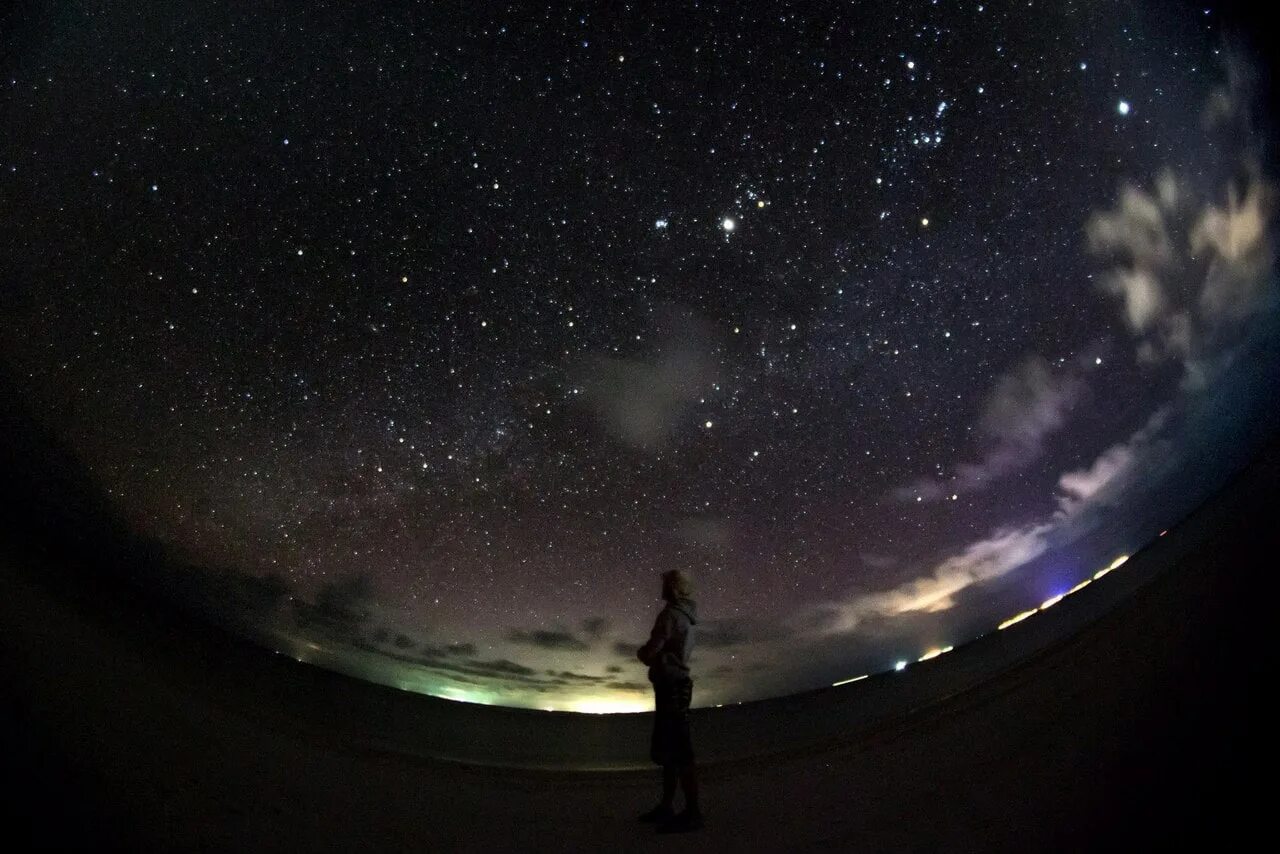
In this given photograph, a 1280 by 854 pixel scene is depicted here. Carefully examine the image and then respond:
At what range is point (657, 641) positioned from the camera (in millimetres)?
2592

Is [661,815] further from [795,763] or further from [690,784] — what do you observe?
[795,763]

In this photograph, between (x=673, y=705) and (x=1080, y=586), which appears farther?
(x=1080, y=586)

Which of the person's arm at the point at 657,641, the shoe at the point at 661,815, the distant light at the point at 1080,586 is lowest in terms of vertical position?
the shoe at the point at 661,815

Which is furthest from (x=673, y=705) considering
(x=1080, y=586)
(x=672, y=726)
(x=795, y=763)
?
(x=1080, y=586)

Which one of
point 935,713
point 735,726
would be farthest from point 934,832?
point 735,726

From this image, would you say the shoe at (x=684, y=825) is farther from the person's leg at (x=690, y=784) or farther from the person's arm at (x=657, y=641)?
the person's arm at (x=657, y=641)

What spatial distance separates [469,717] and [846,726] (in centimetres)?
434

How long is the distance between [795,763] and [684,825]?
141cm

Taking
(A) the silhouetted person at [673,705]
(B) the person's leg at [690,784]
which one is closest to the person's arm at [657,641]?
(A) the silhouetted person at [673,705]

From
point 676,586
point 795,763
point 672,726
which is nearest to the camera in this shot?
point 672,726

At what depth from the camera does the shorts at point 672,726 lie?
247 cm

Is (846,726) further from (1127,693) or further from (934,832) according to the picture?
(934,832)

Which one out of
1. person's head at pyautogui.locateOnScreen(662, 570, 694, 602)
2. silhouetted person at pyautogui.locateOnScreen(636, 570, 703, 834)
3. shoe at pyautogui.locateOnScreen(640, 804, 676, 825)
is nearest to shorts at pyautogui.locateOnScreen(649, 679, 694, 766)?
silhouetted person at pyautogui.locateOnScreen(636, 570, 703, 834)

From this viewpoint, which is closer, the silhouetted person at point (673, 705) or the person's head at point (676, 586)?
the silhouetted person at point (673, 705)
